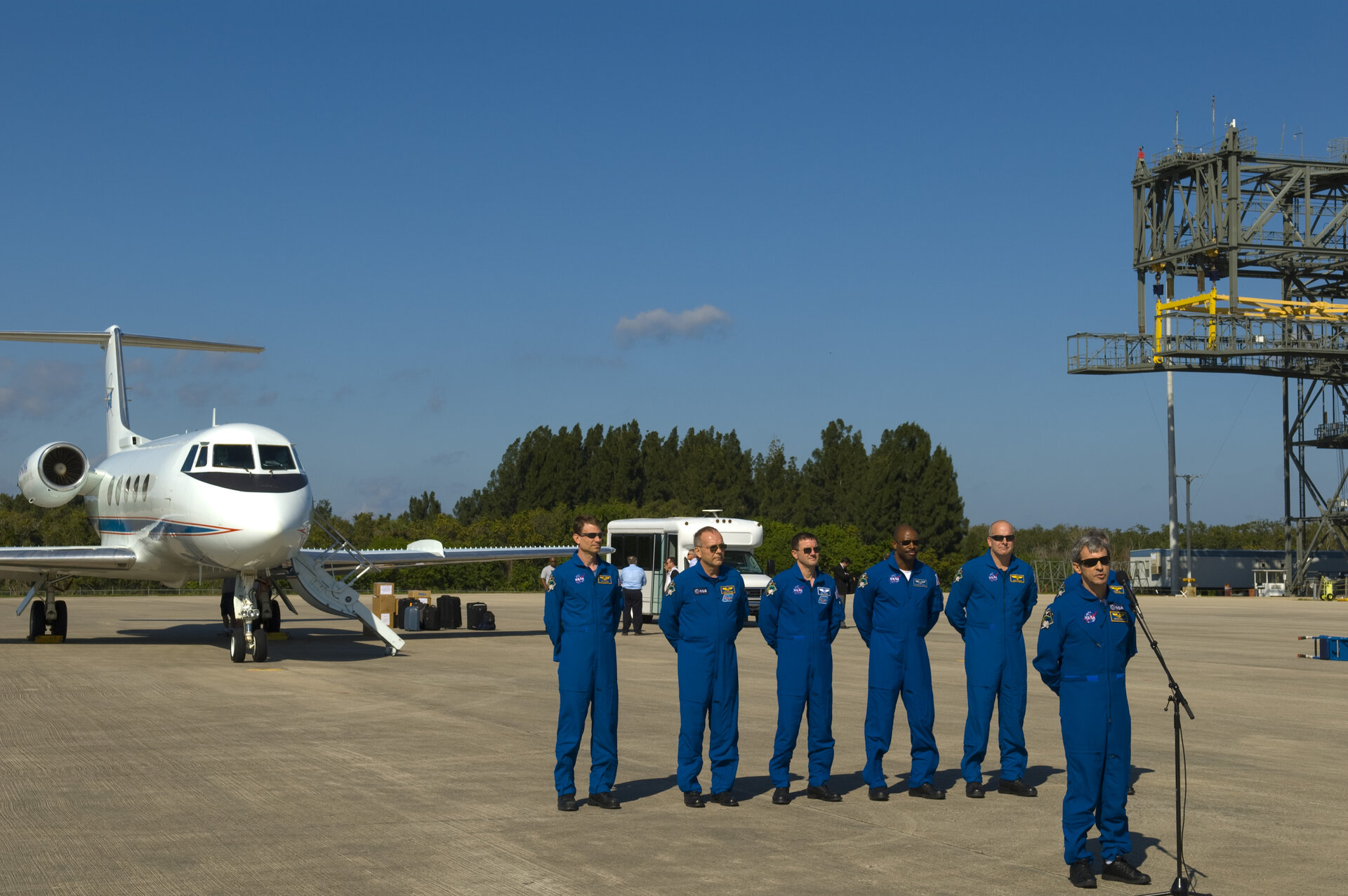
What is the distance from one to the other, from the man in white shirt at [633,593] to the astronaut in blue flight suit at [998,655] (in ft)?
49.4

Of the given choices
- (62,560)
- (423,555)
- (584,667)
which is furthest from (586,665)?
(423,555)

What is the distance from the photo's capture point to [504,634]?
90.5 ft

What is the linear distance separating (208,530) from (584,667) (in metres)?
12.7

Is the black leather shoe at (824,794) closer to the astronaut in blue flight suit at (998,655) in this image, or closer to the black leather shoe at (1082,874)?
the astronaut in blue flight suit at (998,655)

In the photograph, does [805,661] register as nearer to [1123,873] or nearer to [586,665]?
[586,665]

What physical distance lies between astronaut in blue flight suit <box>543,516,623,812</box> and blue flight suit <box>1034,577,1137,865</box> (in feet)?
9.78

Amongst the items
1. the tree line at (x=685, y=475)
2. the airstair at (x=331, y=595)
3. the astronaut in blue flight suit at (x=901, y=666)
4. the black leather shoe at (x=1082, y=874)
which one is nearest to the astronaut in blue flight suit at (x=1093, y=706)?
the black leather shoe at (x=1082, y=874)

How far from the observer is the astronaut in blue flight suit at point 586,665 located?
8438 mm

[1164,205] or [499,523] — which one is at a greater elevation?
[1164,205]

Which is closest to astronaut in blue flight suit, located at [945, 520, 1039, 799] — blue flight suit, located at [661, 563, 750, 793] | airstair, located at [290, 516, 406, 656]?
blue flight suit, located at [661, 563, 750, 793]

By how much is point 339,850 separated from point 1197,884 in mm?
4729

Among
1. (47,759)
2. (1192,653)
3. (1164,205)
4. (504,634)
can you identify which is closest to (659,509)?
(1164,205)

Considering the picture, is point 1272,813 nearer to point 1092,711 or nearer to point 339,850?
point 1092,711

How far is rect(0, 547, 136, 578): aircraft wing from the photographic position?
842 inches
